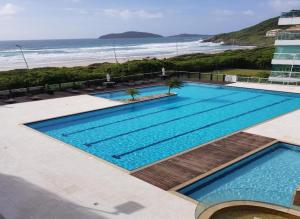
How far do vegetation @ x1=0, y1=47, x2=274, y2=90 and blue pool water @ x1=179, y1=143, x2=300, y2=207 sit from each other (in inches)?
815

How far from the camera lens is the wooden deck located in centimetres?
1128

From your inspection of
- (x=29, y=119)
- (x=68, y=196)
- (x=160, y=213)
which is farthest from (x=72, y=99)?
(x=160, y=213)

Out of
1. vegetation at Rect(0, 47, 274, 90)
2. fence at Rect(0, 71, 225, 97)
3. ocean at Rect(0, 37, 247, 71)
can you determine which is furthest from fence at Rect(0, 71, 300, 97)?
ocean at Rect(0, 37, 247, 71)

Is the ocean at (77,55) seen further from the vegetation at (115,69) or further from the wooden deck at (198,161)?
the wooden deck at (198,161)

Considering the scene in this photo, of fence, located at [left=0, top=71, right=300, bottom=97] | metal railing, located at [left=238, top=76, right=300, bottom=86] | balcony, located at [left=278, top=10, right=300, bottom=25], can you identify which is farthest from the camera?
metal railing, located at [left=238, top=76, right=300, bottom=86]

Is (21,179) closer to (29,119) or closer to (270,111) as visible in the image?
(29,119)

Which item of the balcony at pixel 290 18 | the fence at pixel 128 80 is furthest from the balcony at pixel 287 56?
the balcony at pixel 290 18

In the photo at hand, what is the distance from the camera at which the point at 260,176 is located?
39.4 ft

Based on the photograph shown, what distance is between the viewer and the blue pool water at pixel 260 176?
432 inches

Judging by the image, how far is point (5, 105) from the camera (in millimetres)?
23078

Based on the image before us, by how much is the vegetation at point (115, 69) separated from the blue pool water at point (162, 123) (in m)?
6.87

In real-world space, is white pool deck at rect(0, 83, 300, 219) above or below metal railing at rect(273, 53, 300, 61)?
below

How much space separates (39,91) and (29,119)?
8.54 metres

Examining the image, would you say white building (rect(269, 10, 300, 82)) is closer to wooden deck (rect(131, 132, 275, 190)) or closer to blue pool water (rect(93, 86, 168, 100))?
blue pool water (rect(93, 86, 168, 100))
